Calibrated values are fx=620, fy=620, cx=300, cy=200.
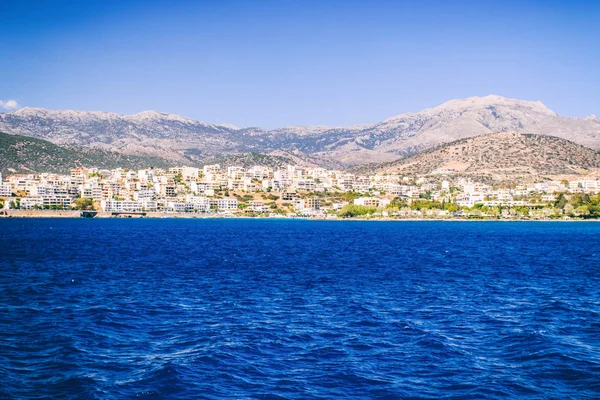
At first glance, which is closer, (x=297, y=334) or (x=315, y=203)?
(x=297, y=334)

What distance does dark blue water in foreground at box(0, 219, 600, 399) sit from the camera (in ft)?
50.0

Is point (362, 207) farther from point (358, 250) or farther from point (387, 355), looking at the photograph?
point (387, 355)

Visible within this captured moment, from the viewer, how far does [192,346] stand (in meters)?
18.5

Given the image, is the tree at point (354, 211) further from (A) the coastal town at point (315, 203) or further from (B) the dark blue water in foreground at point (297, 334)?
(B) the dark blue water in foreground at point (297, 334)

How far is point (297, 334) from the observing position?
1994cm

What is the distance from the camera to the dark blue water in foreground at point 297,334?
600 inches

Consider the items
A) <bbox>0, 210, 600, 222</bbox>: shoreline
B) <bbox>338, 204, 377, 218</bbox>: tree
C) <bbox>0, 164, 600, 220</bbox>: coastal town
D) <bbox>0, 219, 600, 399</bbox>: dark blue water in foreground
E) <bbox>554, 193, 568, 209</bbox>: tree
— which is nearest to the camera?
<bbox>0, 219, 600, 399</bbox>: dark blue water in foreground

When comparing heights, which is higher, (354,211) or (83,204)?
(83,204)

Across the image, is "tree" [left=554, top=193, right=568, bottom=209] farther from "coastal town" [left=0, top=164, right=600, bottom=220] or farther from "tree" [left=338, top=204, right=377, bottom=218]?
"tree" [left=338, top=204, right=377, bottom=218]

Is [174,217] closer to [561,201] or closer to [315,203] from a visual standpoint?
[315,203]

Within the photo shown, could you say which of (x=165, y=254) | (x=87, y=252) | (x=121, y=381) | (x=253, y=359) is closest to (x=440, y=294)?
(x=253, y=359)

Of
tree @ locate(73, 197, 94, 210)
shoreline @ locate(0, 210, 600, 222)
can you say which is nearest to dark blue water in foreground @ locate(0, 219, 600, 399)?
shoreline @ locate(0, 210, 600, 222)

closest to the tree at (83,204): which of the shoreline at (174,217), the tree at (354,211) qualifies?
the shoreline at (174,217)

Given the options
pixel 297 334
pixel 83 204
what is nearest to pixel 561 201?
pixel 83 204
